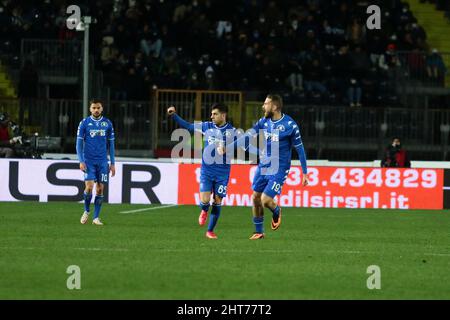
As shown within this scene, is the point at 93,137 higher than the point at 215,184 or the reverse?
higher

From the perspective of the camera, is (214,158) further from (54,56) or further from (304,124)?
(54,56)

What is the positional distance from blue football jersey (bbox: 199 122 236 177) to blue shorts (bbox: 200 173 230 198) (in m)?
0.06

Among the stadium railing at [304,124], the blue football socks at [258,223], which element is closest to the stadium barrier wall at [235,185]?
the stadium railing at [304,124]

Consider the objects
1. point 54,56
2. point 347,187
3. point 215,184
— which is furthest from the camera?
point 54,56

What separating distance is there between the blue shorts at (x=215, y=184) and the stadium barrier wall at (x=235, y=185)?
9.14 meters

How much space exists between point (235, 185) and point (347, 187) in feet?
8.59

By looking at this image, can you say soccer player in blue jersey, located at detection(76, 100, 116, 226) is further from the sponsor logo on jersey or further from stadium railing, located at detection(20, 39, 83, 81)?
stadium railing, located at detection(20, 39, 83, 81)

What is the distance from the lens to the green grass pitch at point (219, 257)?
1144 centimetres

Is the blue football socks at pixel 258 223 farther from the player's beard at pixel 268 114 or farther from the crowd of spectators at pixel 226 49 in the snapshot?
the crowd of spectators at pixel 226 49

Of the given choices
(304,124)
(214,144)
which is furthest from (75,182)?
(214,144)

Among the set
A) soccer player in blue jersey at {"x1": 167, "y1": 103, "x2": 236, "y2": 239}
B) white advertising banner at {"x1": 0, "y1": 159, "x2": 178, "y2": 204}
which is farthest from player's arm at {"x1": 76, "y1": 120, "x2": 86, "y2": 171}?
white advertising banner at {"x1": 0, "y1": 159, "x2": 178, "y2": 204}

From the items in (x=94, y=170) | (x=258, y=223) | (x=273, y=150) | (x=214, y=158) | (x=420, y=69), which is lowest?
(x=258, y=223)

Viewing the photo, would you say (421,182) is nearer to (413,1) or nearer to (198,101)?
(198,101)

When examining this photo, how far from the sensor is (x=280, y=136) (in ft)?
A: 55.5
